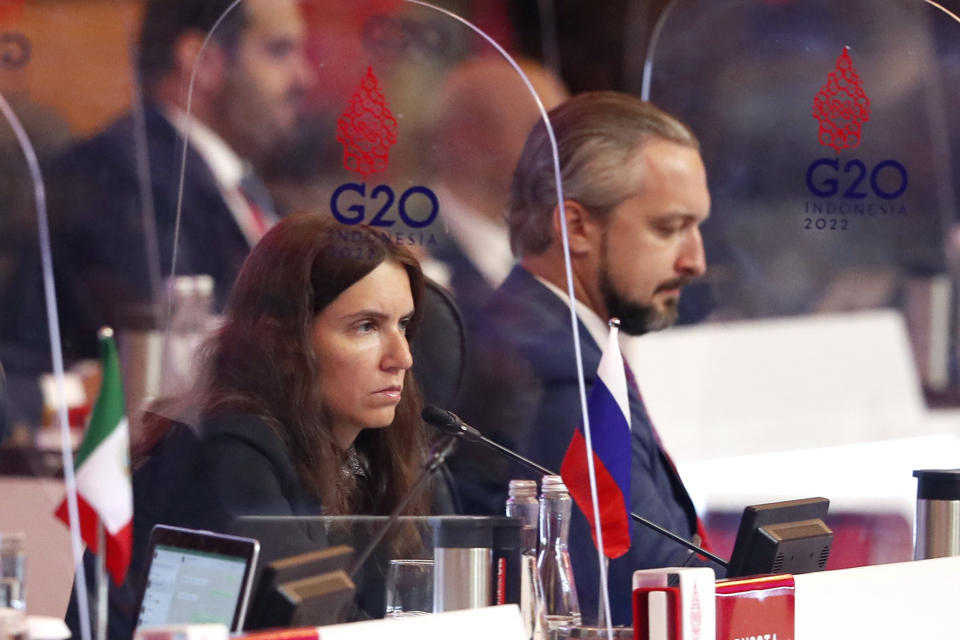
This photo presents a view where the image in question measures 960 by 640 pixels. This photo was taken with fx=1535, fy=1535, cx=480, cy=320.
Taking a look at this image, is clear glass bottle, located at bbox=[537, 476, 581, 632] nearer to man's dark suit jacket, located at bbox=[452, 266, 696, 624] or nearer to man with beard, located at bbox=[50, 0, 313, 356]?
man's dark suit jacket, located at bbox=[452, 266, 696, 624]

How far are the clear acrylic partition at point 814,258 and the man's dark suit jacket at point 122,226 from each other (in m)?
1.03

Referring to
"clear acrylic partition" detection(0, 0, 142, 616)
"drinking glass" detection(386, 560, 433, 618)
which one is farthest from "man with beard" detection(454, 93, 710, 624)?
"clear acrylic partition" detection(0, 0, 142, 616)

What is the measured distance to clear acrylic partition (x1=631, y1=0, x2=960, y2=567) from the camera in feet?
11.2

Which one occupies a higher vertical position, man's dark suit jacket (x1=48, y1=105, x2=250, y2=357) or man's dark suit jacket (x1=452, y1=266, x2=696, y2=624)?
man's dark suit jacket (x1=48, y1=105, x2=250, y2=357)

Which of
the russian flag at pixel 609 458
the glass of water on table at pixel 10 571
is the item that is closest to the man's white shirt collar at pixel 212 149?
the russian flag at pixel 609 458

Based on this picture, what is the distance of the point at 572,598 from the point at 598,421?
34cm

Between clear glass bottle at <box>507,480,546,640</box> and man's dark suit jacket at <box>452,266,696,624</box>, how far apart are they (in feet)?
1.50

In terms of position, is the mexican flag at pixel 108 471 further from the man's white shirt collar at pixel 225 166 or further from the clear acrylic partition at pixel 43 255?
the man's white shirt collar at pixel 225 166

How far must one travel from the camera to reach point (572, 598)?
2.30 metres

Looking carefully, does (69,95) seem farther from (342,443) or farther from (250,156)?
(342,443)

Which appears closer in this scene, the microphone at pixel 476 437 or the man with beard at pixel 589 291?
the microphone at pixel 476 437

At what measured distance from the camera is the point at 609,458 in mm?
2502

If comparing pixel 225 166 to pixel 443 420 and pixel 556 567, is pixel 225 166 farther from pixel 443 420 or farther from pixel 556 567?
pixel 556 567

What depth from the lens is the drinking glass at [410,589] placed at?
2295 mm
